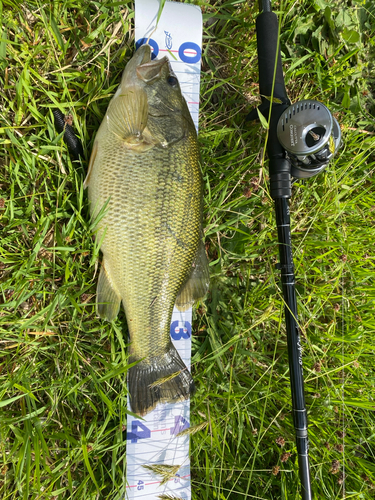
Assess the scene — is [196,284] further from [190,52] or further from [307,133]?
[190,52]

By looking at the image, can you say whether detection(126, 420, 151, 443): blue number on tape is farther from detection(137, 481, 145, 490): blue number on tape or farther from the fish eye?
the fish eye

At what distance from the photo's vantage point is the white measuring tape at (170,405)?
2.01 meters

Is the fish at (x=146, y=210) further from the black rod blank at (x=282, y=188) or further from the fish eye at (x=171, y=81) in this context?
the black rod blank at (x=282, y=188)

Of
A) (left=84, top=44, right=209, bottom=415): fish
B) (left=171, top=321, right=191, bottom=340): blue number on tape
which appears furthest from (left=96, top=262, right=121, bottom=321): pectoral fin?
(left=171, top=321, right=191, bottom=340): blue number on tape

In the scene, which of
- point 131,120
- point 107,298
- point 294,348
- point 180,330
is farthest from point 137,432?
point 131,120

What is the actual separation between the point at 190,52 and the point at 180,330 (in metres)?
1.90

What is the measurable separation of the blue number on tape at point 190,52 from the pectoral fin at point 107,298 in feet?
4.91

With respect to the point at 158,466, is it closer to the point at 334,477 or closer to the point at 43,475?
the point at 43,475

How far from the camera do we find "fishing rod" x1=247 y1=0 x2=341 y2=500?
1.83m

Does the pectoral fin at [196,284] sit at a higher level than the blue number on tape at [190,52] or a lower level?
lower

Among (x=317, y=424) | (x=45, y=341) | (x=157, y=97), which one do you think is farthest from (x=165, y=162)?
(x=317, y=424)

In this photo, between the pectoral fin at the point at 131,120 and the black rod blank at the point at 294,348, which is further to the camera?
the black rod blank at the point at 294,348

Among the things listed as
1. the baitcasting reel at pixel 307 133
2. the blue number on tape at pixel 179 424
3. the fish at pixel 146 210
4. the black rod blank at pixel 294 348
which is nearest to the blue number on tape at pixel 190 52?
the fish at pixel 146 210

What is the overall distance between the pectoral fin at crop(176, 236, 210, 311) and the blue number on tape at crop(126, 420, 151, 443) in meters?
0.81
